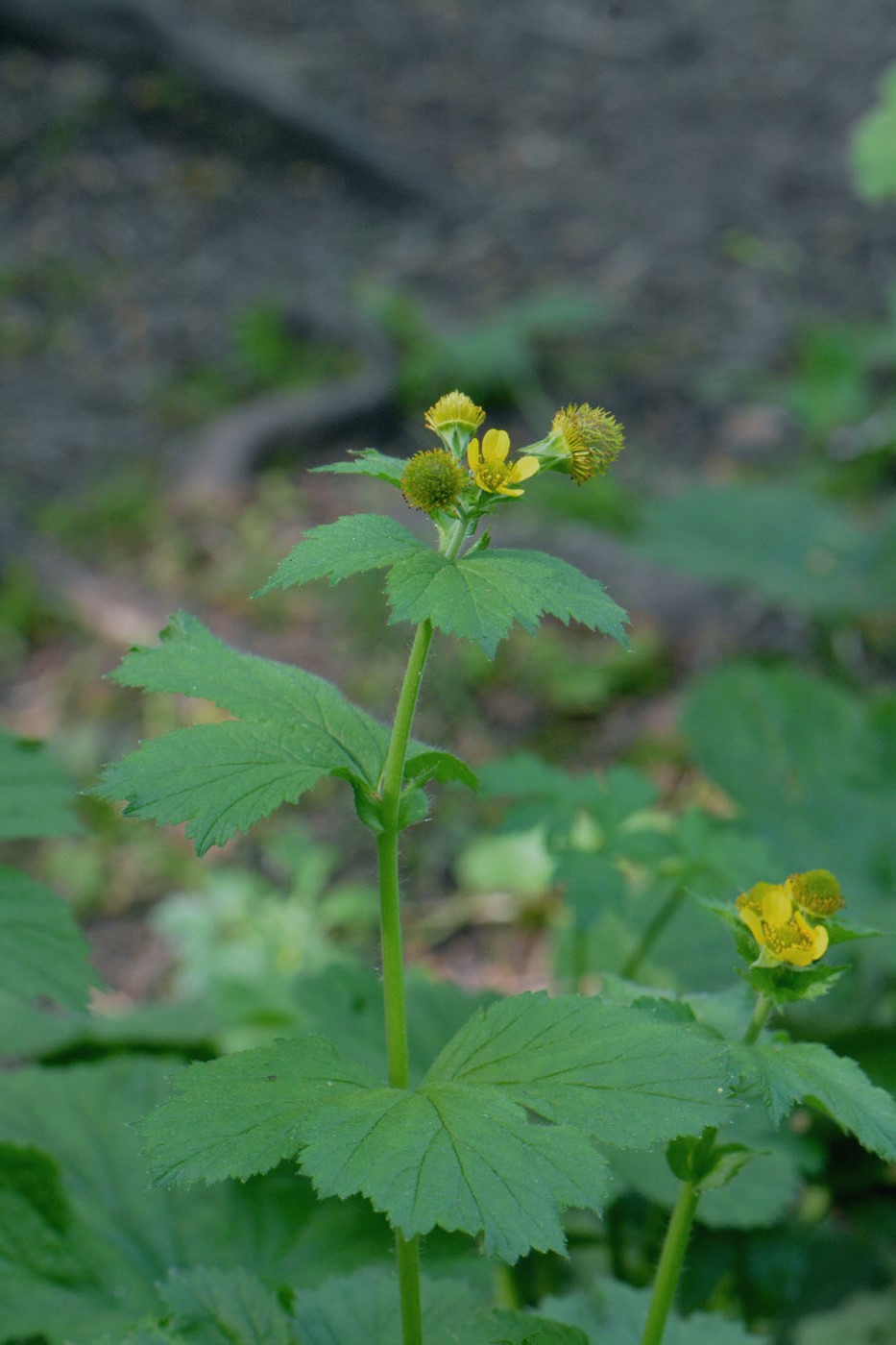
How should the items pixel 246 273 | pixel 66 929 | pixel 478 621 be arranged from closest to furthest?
pixel 478 621
pixel 66 929
pixel 246 273

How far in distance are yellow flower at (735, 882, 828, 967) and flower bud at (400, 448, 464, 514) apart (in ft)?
1.21

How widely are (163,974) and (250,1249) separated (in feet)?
4.55

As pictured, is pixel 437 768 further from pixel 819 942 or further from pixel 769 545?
pixel 769 545

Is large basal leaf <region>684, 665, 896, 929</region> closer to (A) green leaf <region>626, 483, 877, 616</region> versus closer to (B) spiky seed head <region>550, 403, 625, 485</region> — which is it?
(A) green leaf <region>626, 483, 877, 616</region>

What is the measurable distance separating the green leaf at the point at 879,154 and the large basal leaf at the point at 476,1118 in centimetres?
240

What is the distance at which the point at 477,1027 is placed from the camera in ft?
3.17

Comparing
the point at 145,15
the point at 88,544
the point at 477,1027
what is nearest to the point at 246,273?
the point at 145,15

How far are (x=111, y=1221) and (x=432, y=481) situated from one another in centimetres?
101

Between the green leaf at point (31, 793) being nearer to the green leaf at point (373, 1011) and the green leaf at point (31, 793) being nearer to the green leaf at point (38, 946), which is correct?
the green leaf at point (38, 946)

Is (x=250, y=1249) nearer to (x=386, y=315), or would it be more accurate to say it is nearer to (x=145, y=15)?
(x=386, y=315)

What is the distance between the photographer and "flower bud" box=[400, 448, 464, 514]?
2.92 feet

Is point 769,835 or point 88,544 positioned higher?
point 769,835

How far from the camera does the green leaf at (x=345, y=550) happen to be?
0.89 meters

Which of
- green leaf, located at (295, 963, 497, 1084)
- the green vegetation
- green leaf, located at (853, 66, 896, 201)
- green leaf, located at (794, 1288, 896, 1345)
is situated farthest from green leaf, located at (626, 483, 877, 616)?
green leaf, located at (794, 1288, 896, 1345)
